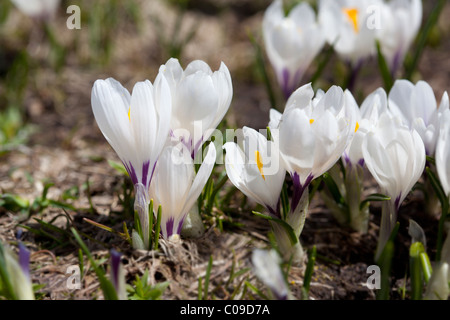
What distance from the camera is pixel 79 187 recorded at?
194 cm

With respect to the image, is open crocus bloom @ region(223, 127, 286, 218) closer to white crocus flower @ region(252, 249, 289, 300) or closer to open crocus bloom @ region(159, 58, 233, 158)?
open crocus bloom @ region(159, 58, 233, 158)

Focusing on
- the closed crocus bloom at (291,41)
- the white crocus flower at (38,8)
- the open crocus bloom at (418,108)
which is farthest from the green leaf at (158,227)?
the white crocus flower at (38,8)

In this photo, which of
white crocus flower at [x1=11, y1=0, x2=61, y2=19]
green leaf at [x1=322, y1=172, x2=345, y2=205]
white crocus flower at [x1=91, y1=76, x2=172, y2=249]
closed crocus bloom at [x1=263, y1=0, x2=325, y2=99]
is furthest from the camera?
white crocus flower at [x1=11, y1=0, x2=61, y2=19]

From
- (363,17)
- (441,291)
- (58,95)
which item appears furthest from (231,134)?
(58,95)

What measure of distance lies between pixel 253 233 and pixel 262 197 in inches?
9.9

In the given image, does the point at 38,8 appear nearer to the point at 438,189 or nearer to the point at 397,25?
the point at 397,25

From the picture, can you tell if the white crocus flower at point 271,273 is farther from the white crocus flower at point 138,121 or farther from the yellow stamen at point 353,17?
the yellow stamen at point 353,17

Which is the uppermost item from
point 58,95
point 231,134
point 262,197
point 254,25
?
point 254,25

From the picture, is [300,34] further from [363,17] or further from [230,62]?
[230,62]

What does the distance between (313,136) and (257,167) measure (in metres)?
0.17

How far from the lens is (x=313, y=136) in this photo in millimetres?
1220

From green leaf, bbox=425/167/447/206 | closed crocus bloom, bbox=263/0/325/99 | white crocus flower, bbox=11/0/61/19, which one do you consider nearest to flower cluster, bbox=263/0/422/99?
closed crocus bloom, bbox=263/0/325/99

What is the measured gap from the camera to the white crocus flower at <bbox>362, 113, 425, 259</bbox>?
128 centimetres

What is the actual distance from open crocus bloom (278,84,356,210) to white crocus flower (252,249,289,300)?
0.75 feet
